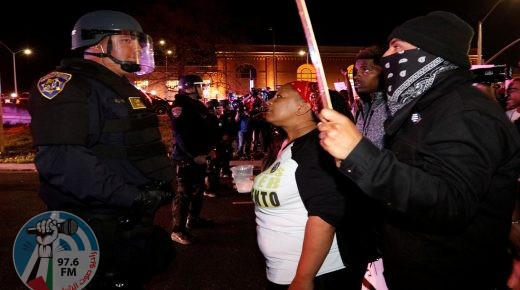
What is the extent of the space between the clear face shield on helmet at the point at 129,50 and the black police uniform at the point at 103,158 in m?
0.19

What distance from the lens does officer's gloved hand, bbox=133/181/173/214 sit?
247cm

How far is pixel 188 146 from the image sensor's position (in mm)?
5820

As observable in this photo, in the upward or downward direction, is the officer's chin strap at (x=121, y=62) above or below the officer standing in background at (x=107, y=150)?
above

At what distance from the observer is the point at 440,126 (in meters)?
1.53

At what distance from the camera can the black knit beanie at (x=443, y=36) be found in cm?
171

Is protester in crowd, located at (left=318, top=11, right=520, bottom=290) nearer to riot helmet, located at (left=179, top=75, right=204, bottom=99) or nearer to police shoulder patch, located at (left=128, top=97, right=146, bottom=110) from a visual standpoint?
police shoulder patch, located at (left=128, top=97, right=146, bottom=110)

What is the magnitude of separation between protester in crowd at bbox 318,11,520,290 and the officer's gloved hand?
4.58 ft

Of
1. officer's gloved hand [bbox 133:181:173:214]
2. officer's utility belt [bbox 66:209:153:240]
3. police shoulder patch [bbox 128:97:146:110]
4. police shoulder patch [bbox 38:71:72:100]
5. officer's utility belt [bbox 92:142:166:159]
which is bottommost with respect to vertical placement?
officer's utility belt [bbox 66:209:153:240]

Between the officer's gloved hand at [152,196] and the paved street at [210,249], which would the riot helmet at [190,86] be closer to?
the paved street at [210,249]

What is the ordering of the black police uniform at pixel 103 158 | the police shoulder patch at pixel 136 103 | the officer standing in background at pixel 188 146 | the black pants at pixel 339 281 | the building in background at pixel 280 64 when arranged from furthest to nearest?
the building in background at pixel 280 64
the officer standing in background at pixel 188 146
the police shoulder patch at pixel 136 103
the black pants at pixel 339 281
the black police uniform at pixel 103 158

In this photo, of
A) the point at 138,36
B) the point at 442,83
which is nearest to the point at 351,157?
the point at 442,83

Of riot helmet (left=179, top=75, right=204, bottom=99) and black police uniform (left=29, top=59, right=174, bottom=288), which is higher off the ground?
riot helmet (left=179, top=75, right=204, bottom=99)

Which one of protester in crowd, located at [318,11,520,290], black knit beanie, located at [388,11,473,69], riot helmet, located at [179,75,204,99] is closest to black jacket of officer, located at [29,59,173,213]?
protester in crowd, located at [318,11,520,290]

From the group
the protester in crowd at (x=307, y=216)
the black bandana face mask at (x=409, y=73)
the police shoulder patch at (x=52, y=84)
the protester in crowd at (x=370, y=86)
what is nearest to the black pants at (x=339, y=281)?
the protester in crowd at (x=307, y=216)
